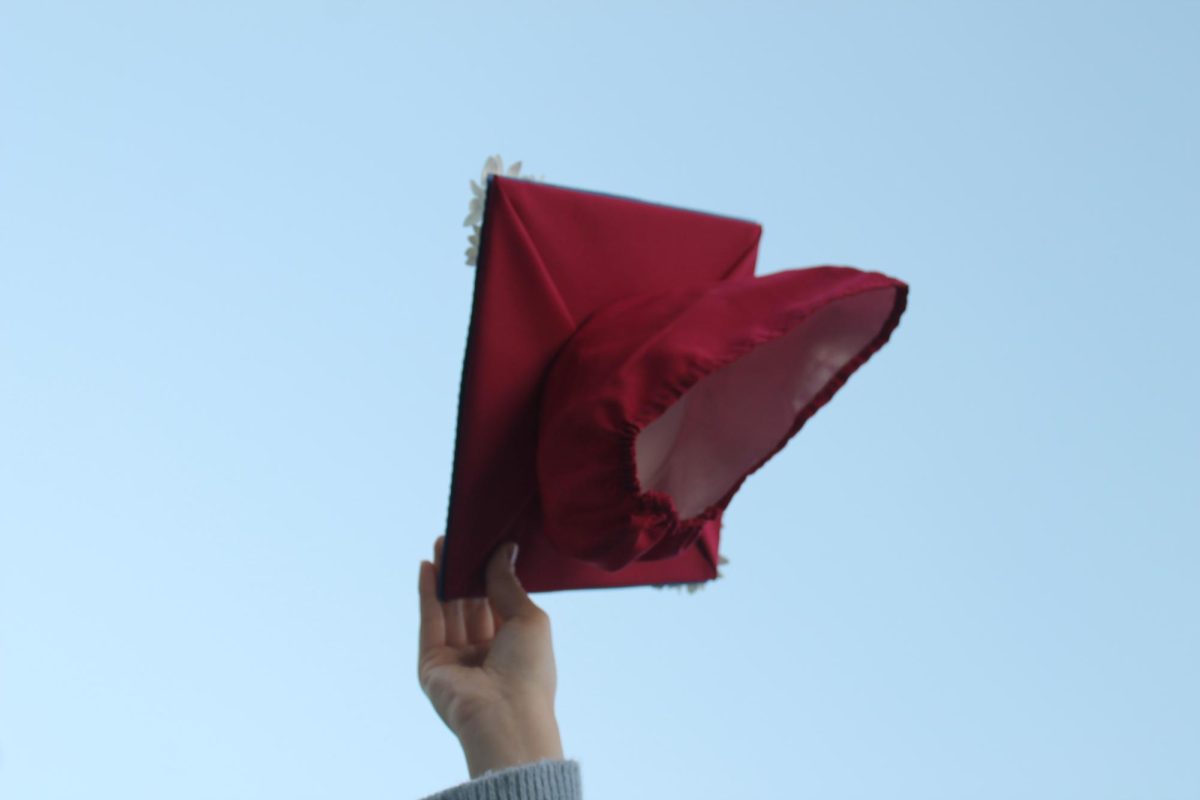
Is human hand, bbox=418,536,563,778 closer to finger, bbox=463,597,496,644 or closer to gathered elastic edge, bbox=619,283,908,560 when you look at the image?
finger, bbox=463,597,496,644

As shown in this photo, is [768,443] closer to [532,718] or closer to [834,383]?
[834,383]

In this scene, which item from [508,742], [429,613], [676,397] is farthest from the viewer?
[429,613]

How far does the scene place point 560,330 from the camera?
85 cm

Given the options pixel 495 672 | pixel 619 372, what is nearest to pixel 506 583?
pixel 495 672

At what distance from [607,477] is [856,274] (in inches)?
9.1

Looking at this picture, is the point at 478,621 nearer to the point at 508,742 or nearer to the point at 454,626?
the point at 454,626

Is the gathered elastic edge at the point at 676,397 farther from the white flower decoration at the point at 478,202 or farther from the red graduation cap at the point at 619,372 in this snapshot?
the white flower decoration at the point at 478,202

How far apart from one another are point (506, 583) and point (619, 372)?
8.9 inches

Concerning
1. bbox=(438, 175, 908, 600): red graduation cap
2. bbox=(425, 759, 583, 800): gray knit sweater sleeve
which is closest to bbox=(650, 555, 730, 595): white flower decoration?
bbox=(438, 175, 908, 600): red graduation cap

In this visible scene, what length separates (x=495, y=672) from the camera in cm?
91

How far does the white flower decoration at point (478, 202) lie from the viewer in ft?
2.76

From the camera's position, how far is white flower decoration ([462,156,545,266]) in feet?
2.76

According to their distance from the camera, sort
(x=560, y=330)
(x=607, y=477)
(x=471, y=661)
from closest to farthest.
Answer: (x=607, y=477) < (x=560, y=330) < (x=471, y=661)

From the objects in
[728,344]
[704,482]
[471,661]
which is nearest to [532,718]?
[471,661]
